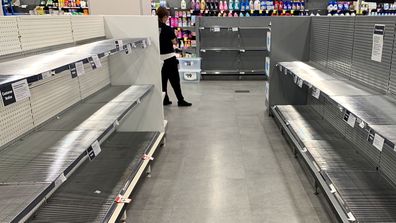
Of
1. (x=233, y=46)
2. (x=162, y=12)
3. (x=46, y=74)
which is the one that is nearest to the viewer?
(x=46, y=74)

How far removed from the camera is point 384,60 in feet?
9.91

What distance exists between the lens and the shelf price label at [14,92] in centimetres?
144

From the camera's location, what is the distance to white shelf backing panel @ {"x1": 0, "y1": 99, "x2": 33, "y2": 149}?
7.83ft

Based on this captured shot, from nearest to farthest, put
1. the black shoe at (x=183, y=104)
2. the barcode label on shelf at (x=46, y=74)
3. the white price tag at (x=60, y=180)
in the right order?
the barcode label on shelf at (x=46, y=74), the white price tag at (x=60, y=180), the black shoe at (x=183, y=104)

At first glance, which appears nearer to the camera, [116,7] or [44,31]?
[44,31]

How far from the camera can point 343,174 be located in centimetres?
308

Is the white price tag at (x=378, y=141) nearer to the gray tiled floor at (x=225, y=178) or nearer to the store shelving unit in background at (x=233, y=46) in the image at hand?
the gray tiled floor at (x=225, y=178)

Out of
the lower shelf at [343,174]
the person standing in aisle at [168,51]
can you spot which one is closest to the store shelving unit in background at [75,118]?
the lower shelf at [343,174]

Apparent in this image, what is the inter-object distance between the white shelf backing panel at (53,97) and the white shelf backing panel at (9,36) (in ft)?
1.19

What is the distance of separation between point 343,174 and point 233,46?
6237 mm

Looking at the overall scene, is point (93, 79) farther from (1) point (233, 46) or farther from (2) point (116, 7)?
(1) point (233, 46)

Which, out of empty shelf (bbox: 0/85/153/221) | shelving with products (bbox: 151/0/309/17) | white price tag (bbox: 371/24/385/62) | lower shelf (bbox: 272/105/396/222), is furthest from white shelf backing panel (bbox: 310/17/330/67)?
shelving with products (bbox: 151/0/309/17)

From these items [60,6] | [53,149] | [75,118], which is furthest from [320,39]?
[60,6]

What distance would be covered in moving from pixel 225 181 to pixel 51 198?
1608 millimetres
